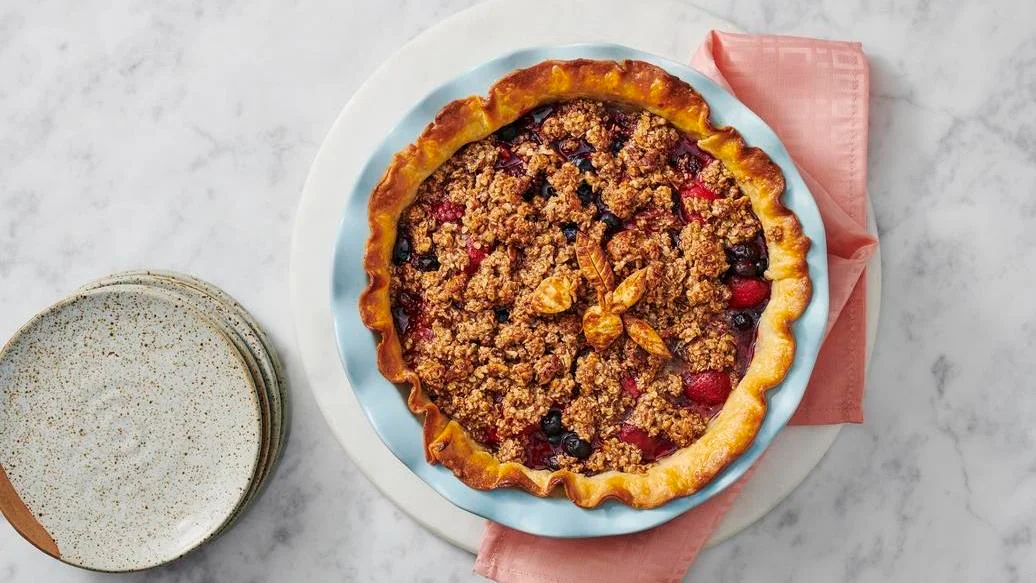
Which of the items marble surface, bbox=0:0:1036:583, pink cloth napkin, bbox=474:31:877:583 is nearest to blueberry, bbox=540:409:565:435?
pink cloth napkin, bbox=474:31:877:583

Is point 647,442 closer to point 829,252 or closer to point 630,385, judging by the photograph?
point 630,385

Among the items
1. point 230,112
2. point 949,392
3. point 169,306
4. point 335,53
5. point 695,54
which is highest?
point 695,54

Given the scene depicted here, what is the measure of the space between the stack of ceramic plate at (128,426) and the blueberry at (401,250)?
545mm

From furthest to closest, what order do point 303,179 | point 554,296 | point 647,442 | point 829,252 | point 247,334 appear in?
point 303,179, point 247,334, point 829,252, point 647,442, point 554,296

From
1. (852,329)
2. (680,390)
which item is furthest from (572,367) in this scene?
(852,329)

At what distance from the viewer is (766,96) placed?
267 centimetres

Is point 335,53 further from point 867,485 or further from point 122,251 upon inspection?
point 867,485

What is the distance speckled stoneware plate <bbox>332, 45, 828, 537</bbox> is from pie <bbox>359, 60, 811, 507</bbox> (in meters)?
0.05

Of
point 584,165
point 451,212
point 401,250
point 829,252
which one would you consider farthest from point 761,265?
point 401,250

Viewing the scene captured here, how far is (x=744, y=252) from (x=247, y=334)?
1452mm

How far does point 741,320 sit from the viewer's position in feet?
8.05

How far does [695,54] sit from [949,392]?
1.36m

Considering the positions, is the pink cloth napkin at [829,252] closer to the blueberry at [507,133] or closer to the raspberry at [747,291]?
the raspberry at [747,291]

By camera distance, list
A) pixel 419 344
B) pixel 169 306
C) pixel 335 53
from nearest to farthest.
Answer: pixel 419 344, pixel 169 306, pixel 335 53
